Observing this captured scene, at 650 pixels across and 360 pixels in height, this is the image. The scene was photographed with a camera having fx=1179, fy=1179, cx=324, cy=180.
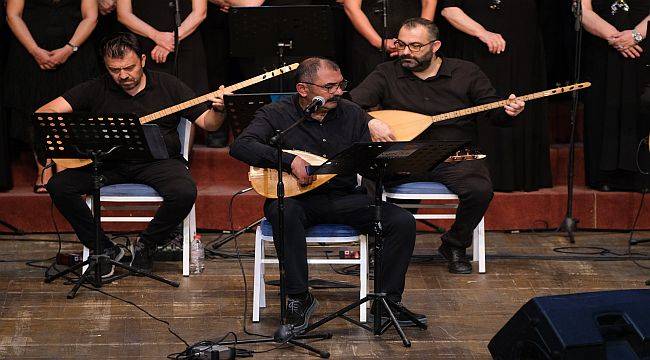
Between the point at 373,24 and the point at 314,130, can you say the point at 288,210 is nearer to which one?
the point at 314,130

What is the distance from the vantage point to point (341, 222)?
20.4ft

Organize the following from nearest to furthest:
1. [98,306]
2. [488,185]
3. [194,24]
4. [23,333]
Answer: [23,333] < [98,306] < [488,185] < [194,24]

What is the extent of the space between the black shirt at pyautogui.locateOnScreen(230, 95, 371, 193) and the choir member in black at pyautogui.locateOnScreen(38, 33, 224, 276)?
0.75 meters

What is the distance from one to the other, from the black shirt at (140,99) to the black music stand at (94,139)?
1.85 feet

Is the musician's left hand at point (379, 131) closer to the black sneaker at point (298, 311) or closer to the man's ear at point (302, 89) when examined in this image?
the man's ear at point (302, 89)

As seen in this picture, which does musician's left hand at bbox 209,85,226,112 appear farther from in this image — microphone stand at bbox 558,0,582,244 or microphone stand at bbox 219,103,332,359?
microphone stand at bbox 558,0,582,244

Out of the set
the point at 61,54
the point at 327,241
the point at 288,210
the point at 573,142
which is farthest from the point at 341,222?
the point at 61,54

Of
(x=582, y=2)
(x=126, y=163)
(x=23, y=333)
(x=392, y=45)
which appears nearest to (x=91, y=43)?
(x=126, y=163)

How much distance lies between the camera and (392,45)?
26.9 feet

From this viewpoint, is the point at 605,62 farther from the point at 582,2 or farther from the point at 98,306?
the point at 98,306

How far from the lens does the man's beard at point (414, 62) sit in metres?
7.32

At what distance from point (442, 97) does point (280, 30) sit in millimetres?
1126

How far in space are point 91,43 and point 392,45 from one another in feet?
7.03

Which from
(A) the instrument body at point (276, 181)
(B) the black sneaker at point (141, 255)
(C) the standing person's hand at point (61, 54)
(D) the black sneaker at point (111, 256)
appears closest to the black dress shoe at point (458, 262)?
(A) the instrument body at point (276, 181)
